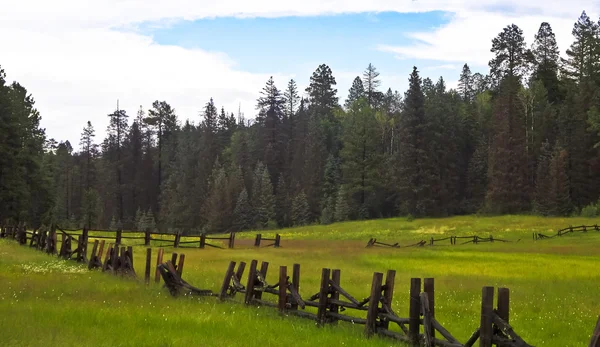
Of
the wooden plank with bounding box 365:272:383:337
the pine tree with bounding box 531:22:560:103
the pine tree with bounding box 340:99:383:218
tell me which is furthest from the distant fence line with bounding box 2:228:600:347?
the pine tree with bounding box 531:22:560:103

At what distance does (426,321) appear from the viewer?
11.0 meters

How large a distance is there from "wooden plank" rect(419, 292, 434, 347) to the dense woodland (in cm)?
6308

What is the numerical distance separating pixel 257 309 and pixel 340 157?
95611mm

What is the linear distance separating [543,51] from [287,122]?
54.1 m

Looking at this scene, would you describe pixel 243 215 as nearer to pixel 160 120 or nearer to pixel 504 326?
pixel 160 120

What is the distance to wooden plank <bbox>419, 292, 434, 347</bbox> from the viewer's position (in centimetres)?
1091

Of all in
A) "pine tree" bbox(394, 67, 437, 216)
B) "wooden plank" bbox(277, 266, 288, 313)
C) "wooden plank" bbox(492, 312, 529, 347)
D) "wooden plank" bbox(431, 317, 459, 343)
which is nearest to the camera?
"wooden plank" bbox(492, 312, 529, 347)

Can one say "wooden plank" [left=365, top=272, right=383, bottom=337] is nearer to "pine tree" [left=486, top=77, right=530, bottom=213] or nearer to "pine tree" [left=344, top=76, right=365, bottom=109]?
"pine tree" [left=486, top=77, right=530, bottom=213]

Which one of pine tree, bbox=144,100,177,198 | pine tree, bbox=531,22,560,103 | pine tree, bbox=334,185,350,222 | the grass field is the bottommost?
the grass field

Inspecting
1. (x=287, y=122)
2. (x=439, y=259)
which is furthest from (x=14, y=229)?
(x=287, y=122)

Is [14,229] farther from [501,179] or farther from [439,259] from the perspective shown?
[501,179]

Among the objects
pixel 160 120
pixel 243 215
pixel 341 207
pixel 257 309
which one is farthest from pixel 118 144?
pixel 257 309

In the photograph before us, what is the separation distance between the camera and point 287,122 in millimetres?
128500

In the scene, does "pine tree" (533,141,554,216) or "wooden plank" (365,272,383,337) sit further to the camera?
"pine tree" (533,141,554,216)
